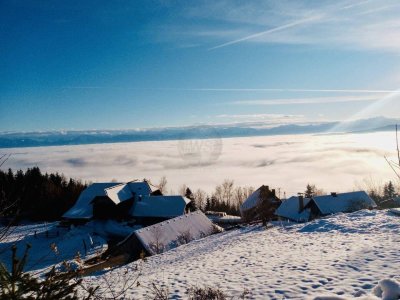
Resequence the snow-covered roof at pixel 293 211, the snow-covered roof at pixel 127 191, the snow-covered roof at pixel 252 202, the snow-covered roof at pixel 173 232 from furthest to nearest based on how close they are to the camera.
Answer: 1. the snow-covered roof at pixel 252 202
2. the snow-covered roof at pixel 293 211
3. the snow-covered roof at pixel 127 191
4. the snow-covered roof at pixel 173 232

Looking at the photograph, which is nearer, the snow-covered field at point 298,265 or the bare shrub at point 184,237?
the snow-covered field at point 298,265

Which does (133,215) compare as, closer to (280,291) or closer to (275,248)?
(275,248)

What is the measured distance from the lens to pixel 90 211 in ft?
156

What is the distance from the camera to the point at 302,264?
14.5 metres

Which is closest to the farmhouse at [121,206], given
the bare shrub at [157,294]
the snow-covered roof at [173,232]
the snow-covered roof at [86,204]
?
the snow-covered roof at [86,204]

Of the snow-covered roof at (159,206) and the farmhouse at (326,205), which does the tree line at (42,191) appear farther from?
the farmhouse at (326,205)

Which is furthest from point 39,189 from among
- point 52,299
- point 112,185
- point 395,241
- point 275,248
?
point 52,299

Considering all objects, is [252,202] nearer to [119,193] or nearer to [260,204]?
[260,204]

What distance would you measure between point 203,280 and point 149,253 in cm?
1578

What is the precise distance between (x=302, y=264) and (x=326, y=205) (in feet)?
115

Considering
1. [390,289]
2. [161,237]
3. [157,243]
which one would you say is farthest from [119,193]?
[390,289]

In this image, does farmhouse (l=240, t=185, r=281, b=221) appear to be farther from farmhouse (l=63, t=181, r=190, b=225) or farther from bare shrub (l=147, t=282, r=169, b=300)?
bare shrub (l=147, t=282, r=169, b=300)

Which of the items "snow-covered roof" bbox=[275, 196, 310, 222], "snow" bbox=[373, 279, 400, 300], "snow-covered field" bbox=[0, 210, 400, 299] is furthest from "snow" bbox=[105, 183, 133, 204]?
"snow" bbox=[373, 279, 400, 300]

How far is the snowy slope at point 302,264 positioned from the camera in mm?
11398
